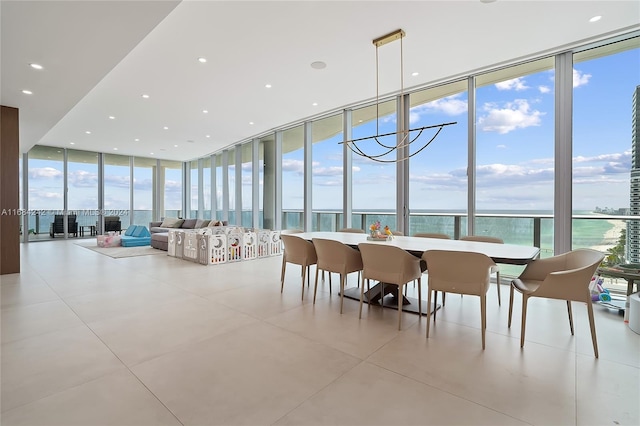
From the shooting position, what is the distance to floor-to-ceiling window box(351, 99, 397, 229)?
5.87 meters

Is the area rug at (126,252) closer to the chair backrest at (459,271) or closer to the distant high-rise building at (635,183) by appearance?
the chair backrest at (459,271)

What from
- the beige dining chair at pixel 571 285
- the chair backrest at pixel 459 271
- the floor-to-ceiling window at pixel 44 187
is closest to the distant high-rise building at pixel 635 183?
the beige dining chair at pixel 571 285

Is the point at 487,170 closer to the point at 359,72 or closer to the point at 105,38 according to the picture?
the point at 359,72

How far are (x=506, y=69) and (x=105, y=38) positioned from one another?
211 inches

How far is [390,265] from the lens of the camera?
2977 mm

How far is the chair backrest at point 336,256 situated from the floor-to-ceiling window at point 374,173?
2540mm

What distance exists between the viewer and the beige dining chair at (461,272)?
250 cm

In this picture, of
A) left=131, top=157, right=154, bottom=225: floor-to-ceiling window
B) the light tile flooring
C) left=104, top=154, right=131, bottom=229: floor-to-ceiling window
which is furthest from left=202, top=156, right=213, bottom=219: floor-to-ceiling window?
the light tile flooring

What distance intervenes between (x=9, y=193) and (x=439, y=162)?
7.74 metres

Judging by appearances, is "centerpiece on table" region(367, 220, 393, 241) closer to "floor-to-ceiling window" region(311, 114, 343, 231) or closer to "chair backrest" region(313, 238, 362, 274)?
"chair backrest" region(313, 238, 362, 274)

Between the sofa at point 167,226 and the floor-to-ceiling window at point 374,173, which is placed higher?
the floor-to-ceiling window at point 374,173

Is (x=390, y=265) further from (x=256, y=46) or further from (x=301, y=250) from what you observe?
(x=256, y=46)

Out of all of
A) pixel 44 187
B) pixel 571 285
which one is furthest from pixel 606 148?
pixel 44 187

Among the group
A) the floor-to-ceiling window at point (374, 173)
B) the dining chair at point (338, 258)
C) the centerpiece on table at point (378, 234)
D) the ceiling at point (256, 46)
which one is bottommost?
the dining chair at point (338, 258)
